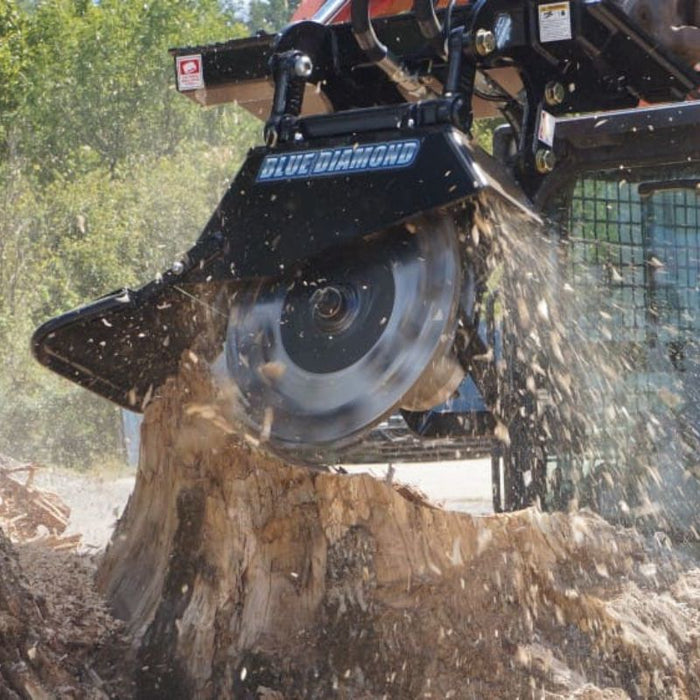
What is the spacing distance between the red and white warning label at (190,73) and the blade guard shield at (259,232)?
75 cm

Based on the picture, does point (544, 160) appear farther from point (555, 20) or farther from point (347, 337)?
point (347, 337)

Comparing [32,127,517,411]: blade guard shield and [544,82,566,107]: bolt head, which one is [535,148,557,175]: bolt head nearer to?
[544,82,566,107]: bolt head

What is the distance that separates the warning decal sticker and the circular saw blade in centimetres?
65

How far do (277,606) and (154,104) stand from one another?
1866 centimetres

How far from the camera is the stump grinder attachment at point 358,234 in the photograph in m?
3.26

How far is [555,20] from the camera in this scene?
3.55 m

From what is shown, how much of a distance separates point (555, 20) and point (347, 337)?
3.36ft

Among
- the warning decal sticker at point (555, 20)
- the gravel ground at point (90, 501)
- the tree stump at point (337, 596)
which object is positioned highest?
the warning decal sticker at point (555, 20)

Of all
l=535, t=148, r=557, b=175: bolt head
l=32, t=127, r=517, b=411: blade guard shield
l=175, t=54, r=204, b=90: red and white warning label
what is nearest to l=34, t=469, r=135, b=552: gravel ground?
l=32, t=127, r=517, b=411: blade guard shield

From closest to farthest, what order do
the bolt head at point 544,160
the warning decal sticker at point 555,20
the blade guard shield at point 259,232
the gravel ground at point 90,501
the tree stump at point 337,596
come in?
the tree stump at point 337,596
the blade guard shield at point 259,232
the warning decal sticker at point 555,20
the bolt head at point 544,160
the gravel ground at point 90,501

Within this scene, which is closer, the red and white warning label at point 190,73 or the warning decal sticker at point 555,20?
the warning decal sticker at point 555,20

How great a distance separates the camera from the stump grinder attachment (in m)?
3.26

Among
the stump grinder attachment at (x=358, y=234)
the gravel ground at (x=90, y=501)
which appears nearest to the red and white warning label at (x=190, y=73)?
the stump grinder attachment at (x=358, y=234)

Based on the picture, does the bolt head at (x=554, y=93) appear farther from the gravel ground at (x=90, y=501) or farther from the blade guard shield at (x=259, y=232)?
the gravel ground at (x=90, y=501)
